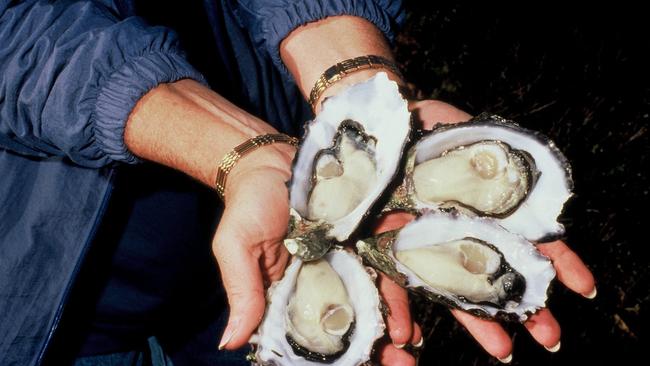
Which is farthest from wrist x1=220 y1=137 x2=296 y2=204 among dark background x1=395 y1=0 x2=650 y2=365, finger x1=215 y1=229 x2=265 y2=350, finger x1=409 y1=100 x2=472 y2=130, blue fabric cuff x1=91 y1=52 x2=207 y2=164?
dark background x1=395 y1=0 x2=650 y2=365

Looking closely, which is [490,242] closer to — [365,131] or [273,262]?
[365,131]

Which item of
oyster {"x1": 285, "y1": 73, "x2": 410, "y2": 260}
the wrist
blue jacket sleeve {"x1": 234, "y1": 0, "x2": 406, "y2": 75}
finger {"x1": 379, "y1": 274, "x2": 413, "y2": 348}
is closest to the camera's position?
the wrist

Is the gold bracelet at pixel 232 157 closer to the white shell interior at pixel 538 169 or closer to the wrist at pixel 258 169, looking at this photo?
the wrist at pixel 258 169

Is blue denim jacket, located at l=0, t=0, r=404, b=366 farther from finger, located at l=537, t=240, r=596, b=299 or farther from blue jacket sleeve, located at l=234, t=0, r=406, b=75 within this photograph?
finger, located at l=537, t=240, r=596, b=299

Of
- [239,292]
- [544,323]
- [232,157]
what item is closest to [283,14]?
[232,157]

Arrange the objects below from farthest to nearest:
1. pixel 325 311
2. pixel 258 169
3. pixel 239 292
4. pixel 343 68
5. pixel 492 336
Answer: pixel 343 68 → pixel 325 311 → pixel 492 336 → pixel 258 169 → pixel 239 292

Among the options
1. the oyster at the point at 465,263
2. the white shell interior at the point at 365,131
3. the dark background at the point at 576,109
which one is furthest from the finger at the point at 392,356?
the dark background at the point at 576,109
